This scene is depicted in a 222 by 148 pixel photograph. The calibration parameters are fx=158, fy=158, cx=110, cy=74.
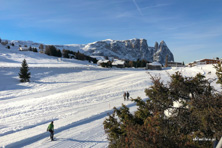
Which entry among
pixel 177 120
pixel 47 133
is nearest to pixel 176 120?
pixel 177 120

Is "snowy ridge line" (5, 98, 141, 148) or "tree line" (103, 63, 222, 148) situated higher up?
"tree line" (103, 63, 222, 148)

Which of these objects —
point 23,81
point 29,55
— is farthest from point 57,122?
point 29,55

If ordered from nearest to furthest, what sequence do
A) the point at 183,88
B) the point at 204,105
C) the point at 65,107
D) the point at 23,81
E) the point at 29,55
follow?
the point at 204,105 < the point at 183,88 < the point at 65,107 < the point at 23,81 < the point at 29,55

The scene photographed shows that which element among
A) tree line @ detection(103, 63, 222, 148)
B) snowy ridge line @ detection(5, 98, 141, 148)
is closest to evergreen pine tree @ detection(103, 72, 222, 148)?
tree line @ detection(103, 63, 222, 148)

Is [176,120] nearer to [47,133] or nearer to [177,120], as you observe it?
[177,120]

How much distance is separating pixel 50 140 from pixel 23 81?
35409 millimetres

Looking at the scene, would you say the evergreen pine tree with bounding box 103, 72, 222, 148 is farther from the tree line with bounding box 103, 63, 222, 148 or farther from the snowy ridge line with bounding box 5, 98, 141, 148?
the snowy ridge line with bounding box 5, 98, 141, 148

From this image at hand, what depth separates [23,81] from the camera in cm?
4116

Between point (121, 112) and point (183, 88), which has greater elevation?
point (183, 88)

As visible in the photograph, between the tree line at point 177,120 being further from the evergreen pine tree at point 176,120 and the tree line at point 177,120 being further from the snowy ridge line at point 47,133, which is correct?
the snowy ridge line at point 47,133

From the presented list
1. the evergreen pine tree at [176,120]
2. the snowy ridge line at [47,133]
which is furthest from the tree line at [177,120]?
the snowy ridge line at [47,133]

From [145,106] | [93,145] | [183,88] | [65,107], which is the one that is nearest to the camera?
[183,88]

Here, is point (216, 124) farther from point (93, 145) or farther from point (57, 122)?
point (57, 122)

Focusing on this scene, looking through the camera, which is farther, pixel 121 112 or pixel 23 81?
pixel 23 81
